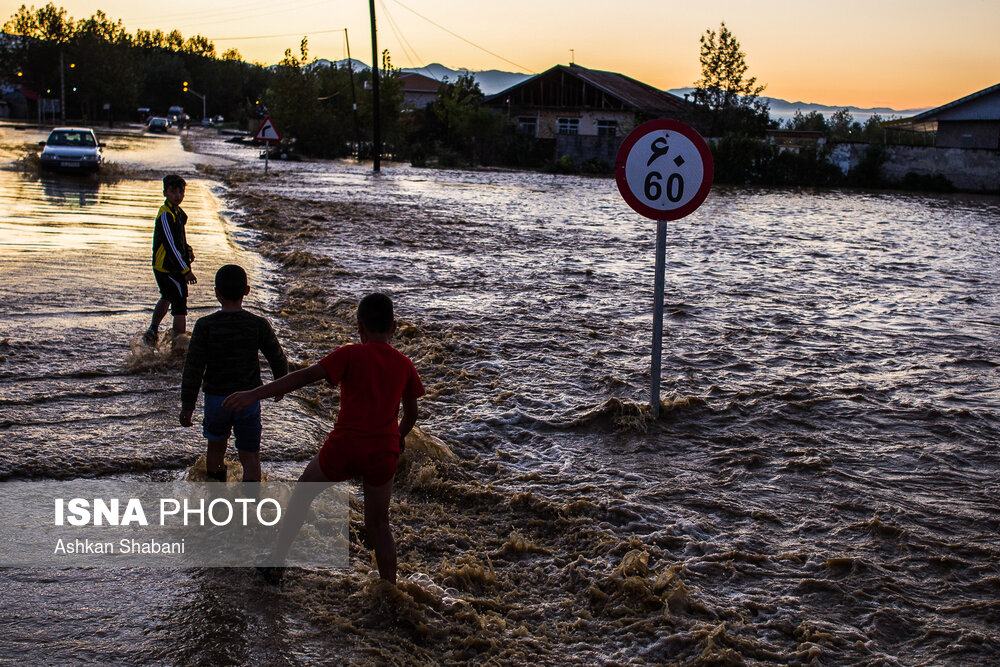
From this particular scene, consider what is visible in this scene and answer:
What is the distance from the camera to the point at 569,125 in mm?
58438

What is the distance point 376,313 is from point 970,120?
159 ft

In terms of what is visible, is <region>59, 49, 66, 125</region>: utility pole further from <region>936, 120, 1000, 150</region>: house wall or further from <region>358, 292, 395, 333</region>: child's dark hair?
<region>358, 292, 395, 333</region>: child's dark hair

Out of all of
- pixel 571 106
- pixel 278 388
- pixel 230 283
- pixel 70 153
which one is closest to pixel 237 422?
pixel 230 283

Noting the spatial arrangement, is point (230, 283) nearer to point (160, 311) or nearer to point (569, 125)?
point (160, 311)

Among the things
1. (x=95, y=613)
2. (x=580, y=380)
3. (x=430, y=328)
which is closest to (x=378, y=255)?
(x=430, y=328)

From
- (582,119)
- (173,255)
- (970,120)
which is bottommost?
(173,255)

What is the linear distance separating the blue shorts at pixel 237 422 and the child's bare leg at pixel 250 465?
0.04 metres

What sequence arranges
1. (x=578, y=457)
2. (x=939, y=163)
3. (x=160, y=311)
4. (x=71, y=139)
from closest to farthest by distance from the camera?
(x=578, y=457), (x=160, y=311), (x=71, y=139), (x=939, y=163)

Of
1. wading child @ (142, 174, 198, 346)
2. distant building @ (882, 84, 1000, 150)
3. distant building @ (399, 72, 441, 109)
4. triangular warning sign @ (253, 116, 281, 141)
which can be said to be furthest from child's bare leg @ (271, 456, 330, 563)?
distant building @ (399, 72, 441, 109)

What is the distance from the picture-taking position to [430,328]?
985cm

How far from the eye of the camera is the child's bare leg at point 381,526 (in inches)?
150

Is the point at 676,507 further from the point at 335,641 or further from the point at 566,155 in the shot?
the point at 566,155

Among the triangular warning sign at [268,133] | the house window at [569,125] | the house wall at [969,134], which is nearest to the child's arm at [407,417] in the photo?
the triangular warning sign at [268,133]

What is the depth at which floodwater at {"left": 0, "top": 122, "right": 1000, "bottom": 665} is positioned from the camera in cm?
385
